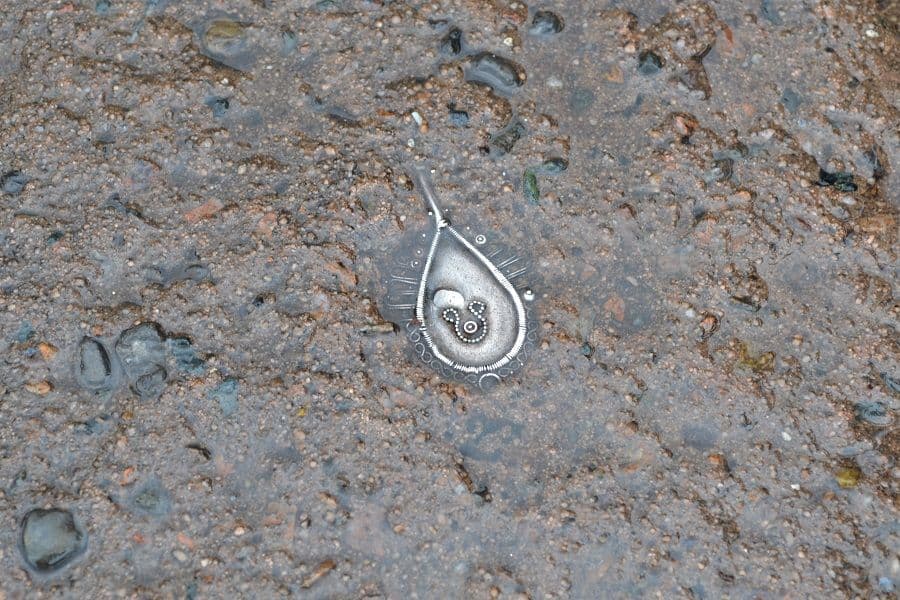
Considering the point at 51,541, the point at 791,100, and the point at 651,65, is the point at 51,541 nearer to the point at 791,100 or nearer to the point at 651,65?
the point at 651,65

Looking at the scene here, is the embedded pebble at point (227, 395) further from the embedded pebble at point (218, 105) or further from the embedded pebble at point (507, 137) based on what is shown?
the embedded pebble at point (507, 137)

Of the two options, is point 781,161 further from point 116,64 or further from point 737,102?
point 116,64

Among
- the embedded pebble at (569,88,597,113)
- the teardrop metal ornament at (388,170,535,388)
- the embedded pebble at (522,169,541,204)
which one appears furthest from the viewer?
the embedded pebble at (569,88,597,113)

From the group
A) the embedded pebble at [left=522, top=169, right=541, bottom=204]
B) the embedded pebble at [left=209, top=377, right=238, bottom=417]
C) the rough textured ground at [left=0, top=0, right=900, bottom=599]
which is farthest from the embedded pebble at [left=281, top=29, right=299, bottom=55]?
the embedded pebble at [left=209, top=377, right=238, bottom=417]

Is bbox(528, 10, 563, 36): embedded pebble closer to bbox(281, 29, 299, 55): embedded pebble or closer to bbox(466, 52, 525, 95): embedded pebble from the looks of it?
bbox(466, 52, 525, 95): embedded pebble

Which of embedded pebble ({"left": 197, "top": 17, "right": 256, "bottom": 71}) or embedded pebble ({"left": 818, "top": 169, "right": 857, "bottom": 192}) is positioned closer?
embedded pebble ({"left": 818, "top": 169, "right": 857, "bottom": 192})

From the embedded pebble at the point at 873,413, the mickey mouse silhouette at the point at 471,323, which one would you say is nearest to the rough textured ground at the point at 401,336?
the embedded pebble at the point at 873,413

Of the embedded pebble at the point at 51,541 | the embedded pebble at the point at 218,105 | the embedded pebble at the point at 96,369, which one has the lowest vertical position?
the embedded pebble at the point at 51,541
